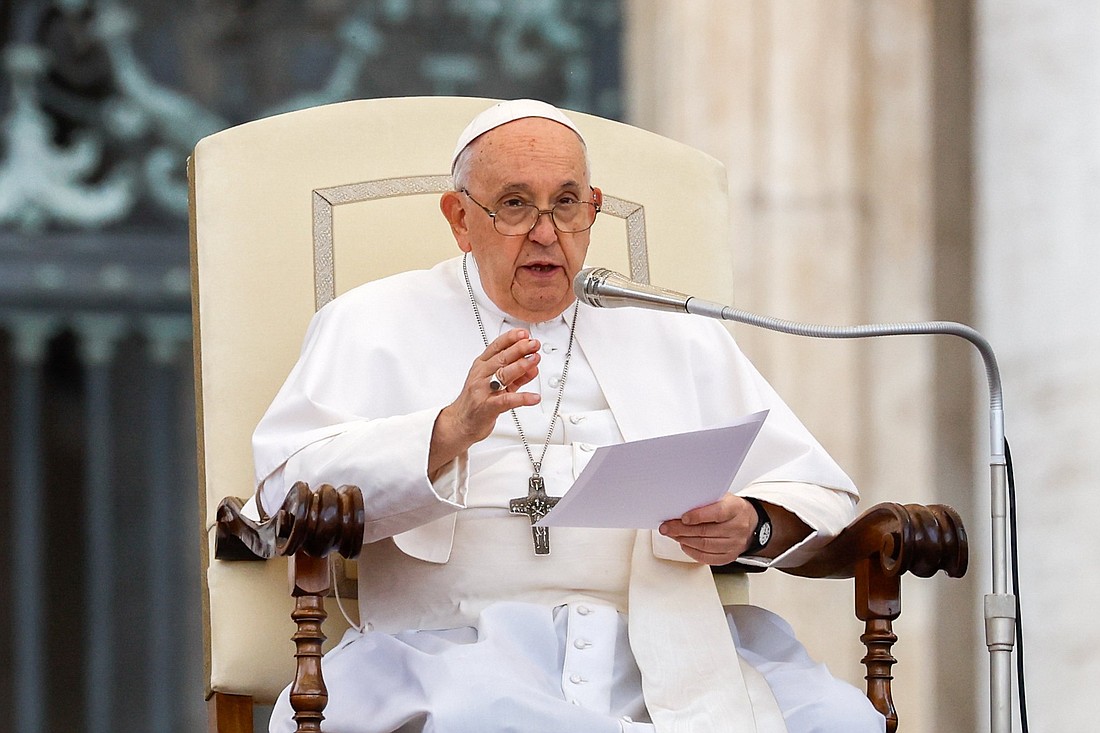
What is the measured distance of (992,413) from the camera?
8.46 ft

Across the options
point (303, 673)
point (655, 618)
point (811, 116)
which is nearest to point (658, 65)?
point (811, 116)

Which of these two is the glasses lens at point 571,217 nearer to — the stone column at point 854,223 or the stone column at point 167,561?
the stone column at point 854,223

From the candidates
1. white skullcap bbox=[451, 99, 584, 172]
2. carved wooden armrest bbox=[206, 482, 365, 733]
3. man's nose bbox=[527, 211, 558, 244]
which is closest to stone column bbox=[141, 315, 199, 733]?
white skullcap bbox=[451, 99, 584, 172]

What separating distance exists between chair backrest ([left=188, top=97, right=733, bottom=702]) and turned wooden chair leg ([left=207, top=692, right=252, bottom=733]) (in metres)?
0.06

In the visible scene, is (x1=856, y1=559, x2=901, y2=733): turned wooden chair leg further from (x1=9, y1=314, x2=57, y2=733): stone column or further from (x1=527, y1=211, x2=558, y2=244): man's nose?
(x1=9, y1=314, x2=57, y2=733): stone column

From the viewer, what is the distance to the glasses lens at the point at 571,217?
307cm

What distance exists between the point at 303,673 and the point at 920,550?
0.92 m

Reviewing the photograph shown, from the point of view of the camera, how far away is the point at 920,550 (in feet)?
9.04

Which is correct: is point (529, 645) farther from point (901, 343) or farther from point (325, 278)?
point (901, 343)

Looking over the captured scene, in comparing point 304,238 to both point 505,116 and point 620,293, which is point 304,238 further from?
point 620,293

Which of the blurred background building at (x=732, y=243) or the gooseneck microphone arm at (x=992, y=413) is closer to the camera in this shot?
the gooseneck microphone arm at (x=992, y=413)

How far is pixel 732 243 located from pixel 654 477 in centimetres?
185

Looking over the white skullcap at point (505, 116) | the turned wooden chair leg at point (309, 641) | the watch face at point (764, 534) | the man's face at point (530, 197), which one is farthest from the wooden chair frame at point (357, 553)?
the white skullcap at point (505, 116)

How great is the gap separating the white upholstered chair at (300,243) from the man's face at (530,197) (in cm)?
36
